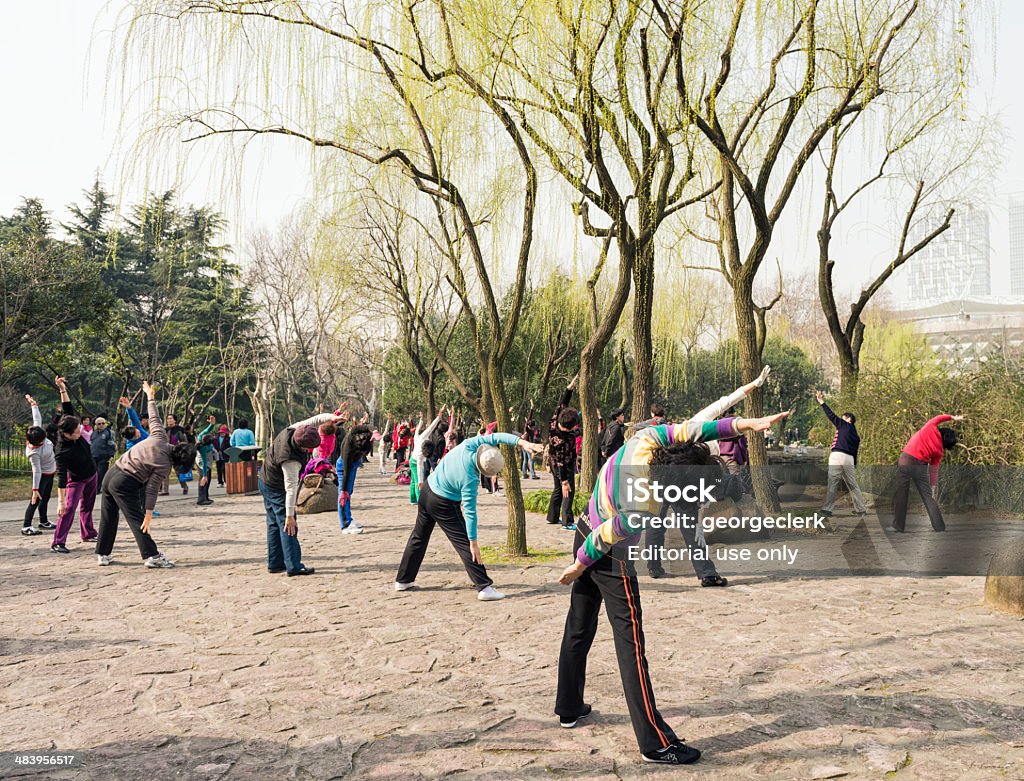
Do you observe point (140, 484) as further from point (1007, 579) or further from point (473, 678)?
point (1007, 579)

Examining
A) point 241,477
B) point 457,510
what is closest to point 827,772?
point 457,510

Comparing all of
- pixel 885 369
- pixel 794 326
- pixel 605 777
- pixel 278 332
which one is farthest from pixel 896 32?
pixel 794 326

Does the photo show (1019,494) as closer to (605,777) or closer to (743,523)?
(743,523)

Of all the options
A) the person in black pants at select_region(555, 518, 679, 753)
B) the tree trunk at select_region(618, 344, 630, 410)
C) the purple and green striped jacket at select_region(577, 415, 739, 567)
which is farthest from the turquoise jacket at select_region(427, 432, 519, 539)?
the tree trunk at select_region(618, 344, 630, 410)

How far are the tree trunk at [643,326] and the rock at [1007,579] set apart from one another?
5247 mm

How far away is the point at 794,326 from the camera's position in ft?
154

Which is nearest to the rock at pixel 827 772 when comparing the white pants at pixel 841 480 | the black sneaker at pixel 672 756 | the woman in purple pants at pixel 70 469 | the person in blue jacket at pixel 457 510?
the black sneaker at pixel 672 756

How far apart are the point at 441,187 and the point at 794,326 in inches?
1627

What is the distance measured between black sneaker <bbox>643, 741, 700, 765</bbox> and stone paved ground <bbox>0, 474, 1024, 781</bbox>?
4 centimetres

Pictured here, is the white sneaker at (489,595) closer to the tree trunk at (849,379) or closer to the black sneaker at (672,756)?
the black sneaker at (672,756)

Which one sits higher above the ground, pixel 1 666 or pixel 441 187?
pixel 441 187

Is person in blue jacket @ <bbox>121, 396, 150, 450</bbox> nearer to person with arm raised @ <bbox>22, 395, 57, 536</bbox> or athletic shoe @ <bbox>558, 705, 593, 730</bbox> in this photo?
person with arm raised @ <bbox>22, 395, 57, 536</bbox>

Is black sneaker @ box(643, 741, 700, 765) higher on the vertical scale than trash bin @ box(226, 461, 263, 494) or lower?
lower

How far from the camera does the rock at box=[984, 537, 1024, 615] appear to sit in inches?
274
